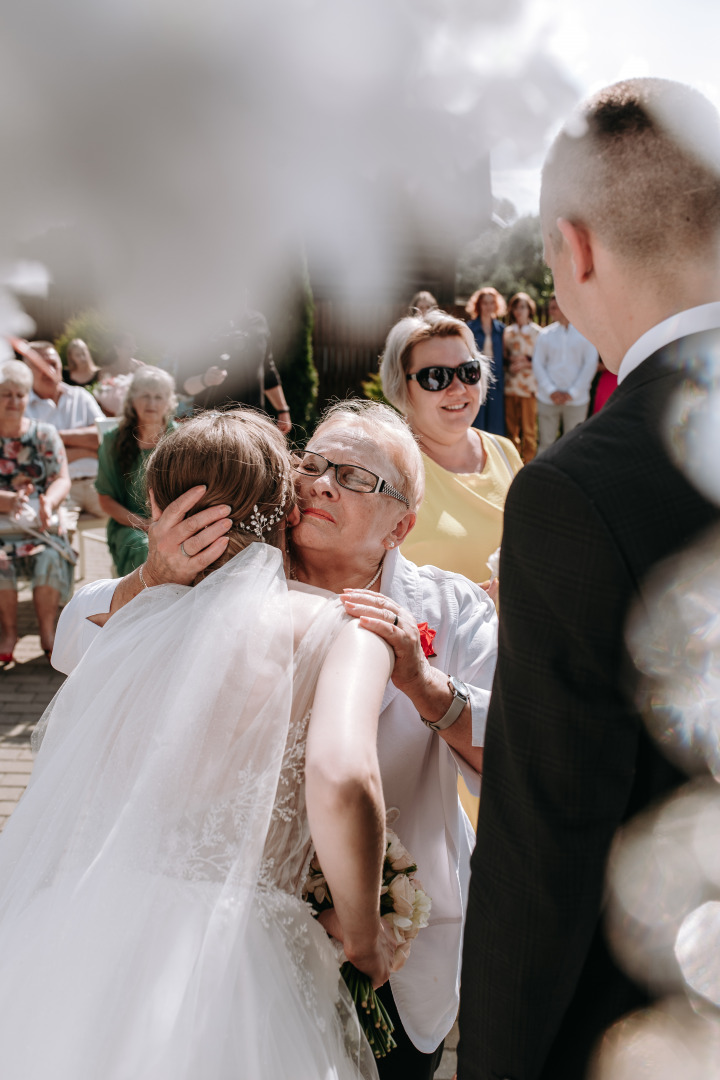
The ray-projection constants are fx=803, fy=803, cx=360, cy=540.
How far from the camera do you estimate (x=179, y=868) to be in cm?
126

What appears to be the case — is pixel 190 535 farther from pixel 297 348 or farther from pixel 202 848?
pixel 297 348

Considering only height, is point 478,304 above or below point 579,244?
below

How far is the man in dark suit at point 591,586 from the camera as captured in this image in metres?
A: 1.00

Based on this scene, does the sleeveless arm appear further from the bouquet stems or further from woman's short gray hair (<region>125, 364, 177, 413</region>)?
woman's short gray hair (<region>125, 364, 177, 413</region>)

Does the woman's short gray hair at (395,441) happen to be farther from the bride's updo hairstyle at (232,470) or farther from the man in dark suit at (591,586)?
the man in dark suit at (591,586)

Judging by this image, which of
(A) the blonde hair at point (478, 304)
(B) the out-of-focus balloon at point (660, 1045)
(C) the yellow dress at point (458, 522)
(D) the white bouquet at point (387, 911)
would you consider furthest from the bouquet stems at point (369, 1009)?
(A) the blonde hair at point (478, 304)

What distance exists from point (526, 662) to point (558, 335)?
27.1ft

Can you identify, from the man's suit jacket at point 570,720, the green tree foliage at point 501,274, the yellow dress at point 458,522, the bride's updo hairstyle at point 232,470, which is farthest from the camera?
the green tree foliage at point 501,274

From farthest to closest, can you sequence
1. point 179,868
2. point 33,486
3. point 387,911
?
point 33,486 < point 387,911 < point 179,868

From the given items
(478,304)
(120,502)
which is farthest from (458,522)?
(478,304)

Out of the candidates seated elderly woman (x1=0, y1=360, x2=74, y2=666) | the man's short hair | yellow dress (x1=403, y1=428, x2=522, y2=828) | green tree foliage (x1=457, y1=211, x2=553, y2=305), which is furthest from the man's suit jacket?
green tree foliage (x1=457, y1=211, x2=553, y2=305)

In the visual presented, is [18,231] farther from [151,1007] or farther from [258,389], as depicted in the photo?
[258,389]

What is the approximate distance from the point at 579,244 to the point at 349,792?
2.83 feet

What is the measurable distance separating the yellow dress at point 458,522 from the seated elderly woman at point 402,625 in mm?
776
